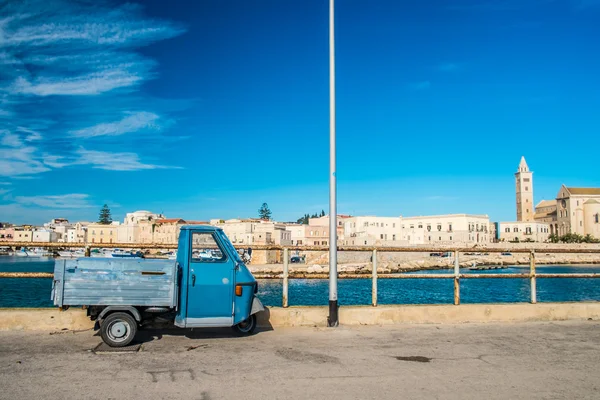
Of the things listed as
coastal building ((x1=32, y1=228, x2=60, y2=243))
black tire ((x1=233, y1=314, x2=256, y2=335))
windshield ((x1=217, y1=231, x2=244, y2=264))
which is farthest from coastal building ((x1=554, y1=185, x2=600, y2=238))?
coastal building ((x1=32, y1=228, x2=60, y2=243))

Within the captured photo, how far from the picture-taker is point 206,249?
7.56m

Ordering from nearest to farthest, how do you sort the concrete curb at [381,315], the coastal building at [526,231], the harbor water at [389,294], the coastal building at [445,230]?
the concrete curb at [381,315]
the harbor water at [389,294]
the coastal building at [445,230]
the coastal building at [526,231]

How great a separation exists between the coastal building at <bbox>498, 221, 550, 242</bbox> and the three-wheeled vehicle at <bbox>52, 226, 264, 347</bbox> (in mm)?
173366

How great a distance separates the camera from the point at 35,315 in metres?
8.18

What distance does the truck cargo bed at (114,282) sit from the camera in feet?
22.2

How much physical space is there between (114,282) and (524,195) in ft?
655

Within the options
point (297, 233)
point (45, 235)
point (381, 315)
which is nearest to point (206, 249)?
point (381, 315)

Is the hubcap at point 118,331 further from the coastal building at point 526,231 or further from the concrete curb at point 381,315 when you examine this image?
the coastal building at point 526,231

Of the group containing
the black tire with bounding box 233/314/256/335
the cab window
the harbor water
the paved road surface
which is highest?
the cab window

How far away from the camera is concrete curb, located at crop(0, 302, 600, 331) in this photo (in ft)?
26.8

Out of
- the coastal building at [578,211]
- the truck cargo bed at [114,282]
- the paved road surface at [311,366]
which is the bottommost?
the paved road surface at [311,366]

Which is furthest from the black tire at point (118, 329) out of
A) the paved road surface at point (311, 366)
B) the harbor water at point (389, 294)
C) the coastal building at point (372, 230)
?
the coastal building at point (372, 230)

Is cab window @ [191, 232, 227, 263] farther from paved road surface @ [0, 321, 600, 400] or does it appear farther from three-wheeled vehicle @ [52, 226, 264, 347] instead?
paved road surface @ [0, 321, 600, 400]

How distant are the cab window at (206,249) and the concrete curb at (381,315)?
1.91 meters
